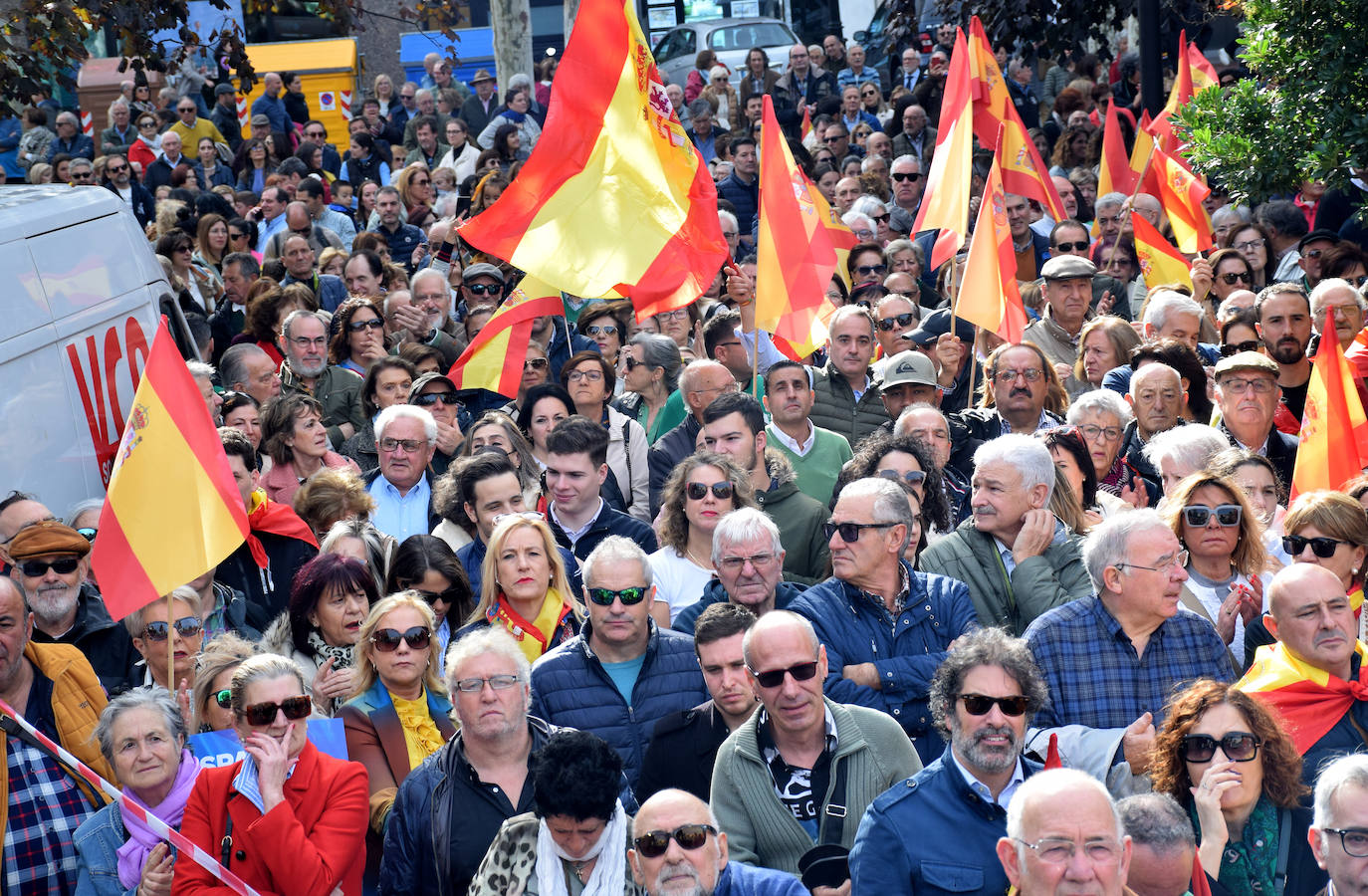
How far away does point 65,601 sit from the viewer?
6496 mm

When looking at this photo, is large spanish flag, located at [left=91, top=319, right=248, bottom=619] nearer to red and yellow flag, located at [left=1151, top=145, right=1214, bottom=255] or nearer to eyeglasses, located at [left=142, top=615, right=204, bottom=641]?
eyeglasses, located at [left=142, top=615, right=204, bottom=641]

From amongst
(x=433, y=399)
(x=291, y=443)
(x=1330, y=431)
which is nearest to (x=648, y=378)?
(x=433, y=399)

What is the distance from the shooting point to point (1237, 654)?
20.2ft

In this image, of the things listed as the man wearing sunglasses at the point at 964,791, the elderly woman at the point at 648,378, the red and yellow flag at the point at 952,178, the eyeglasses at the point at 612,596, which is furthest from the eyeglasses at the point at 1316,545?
the red and yellow flag at the point at 952,178

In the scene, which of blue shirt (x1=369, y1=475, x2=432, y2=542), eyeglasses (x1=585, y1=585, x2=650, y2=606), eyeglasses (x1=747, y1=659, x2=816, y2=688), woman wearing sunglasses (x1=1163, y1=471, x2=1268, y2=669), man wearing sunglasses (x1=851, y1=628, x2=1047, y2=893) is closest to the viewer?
man wearing sunglasses (x1=851, y1=628, x2=1047, y2=893)

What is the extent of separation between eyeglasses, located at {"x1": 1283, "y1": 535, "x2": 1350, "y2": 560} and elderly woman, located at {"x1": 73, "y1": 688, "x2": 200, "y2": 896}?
151 inches

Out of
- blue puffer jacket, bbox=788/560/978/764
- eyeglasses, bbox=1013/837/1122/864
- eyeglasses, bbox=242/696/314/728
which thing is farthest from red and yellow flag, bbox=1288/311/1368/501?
eyeglasses, bbox=242/696/314/728

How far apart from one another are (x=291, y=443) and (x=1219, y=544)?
4343 millimetres

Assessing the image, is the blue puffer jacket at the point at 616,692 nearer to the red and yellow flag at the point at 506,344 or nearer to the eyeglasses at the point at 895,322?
the red and yellow flag at the point at 506,344

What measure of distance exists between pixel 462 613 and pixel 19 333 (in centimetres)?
224

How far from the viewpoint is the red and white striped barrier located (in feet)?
16.4

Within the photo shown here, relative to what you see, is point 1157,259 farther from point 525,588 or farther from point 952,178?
point 525,588

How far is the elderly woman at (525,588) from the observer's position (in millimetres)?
6434

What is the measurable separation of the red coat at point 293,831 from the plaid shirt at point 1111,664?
2.14 m
